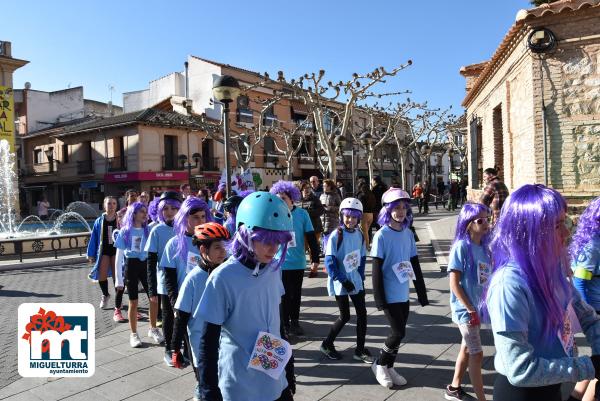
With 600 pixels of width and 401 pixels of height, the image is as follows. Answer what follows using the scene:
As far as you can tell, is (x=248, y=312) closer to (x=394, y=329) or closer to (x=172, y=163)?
(x=394, y=329)

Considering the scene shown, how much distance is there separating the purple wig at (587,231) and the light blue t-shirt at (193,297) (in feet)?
8.49

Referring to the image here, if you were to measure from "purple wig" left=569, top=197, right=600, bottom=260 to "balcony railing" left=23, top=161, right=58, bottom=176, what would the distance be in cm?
3939

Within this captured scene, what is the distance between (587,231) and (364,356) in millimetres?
2391

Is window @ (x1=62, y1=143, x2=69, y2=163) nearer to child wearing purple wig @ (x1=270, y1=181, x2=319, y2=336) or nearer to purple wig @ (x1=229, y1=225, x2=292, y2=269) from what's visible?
child wearing purple wig @ (x1=270, y1=181, x2=319, y2=336)

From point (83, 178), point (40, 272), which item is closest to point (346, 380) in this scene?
point (40, 272)

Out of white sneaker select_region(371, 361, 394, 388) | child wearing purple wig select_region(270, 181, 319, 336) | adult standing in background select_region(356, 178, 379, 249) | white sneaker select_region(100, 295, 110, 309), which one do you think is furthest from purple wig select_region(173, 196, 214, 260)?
adult standing in background select_region(356, 178, 379, 249)

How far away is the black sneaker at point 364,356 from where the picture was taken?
451 cm

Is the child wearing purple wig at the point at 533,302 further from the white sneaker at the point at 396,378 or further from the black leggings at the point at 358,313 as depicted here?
the black leggings at the point at 358,313

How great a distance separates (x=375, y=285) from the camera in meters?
3.97

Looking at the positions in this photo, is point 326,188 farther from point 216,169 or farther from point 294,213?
point 216,169

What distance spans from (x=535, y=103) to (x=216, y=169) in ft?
94.6

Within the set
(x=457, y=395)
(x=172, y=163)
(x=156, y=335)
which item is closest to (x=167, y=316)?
(x=156, y=335)

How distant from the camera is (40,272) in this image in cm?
1084

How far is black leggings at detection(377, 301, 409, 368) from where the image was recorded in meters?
3.89
